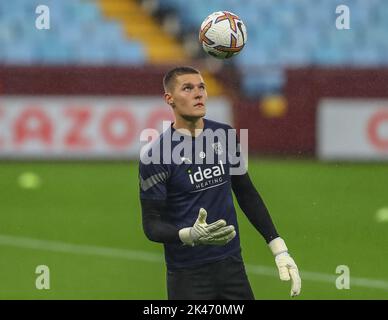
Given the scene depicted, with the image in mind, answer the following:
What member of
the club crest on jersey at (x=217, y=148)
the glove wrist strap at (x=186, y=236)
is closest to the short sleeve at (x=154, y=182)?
the glove wrist strap at (x=186, y=236)

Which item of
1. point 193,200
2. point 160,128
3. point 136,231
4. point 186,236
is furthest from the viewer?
point 160,128

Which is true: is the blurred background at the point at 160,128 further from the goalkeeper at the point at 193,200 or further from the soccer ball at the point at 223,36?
the goalkeeper at the point at 193,200

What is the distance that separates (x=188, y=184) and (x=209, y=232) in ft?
1.77

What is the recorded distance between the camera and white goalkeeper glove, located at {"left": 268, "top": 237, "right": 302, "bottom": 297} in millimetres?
7434

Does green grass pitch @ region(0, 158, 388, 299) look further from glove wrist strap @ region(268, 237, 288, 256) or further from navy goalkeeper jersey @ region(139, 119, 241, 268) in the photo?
navy goalkeeper jersey @ region(139, 119, 241, 268)

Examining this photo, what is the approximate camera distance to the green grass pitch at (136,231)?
10.9 meters

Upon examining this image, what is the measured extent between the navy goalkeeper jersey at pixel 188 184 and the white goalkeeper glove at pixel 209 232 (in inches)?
13.0

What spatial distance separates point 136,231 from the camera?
1427cm

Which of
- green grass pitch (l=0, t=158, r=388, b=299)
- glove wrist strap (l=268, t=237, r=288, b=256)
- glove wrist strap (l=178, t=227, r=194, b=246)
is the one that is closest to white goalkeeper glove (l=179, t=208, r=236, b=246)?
glove wrist strap (l=178, t=227, r=194, b=246)

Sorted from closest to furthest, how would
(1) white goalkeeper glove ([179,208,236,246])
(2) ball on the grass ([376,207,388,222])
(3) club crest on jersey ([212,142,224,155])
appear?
(1) white goalkeeper glove ([179,208,236,246]), (3) club crest on jersey ([212,142,224,155]), (2) ball on the grass ([376,207,388,222])

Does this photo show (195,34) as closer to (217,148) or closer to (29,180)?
(29,180)

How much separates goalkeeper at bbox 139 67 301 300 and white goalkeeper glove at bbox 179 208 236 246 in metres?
0.21

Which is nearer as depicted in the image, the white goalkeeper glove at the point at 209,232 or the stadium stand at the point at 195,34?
the white goalkeeper glove at the point at 209,232

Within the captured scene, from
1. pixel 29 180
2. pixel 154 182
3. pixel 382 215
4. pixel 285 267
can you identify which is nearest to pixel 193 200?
pixel 154 182
